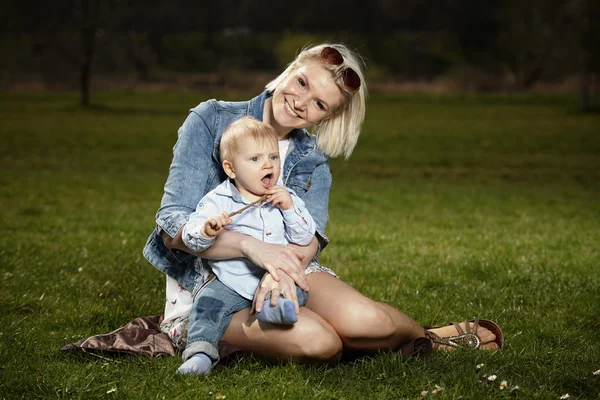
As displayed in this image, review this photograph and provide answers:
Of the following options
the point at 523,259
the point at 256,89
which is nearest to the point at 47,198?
the point at 523,259

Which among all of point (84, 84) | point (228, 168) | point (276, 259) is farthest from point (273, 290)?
point (84, 84)

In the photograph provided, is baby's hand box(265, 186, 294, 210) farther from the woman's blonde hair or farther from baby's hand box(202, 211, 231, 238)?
the woman's blonde hair

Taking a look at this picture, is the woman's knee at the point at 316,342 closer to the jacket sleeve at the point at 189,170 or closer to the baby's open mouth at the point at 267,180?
the baby's open mouth at the point at 267,180

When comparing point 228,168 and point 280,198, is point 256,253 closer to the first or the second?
A: point 280,198

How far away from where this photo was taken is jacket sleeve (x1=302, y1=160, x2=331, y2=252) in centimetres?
447

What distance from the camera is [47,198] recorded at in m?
11.0

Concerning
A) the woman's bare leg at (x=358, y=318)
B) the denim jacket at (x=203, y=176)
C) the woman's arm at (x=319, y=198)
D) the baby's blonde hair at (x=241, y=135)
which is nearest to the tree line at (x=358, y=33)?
the denim jacket at (x=203, y=176)

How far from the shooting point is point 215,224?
379 centimetres

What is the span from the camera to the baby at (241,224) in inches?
154

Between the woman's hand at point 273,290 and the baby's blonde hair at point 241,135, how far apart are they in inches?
26.0

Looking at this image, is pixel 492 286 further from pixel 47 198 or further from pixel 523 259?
pixel 47 198

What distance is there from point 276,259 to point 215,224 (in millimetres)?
362

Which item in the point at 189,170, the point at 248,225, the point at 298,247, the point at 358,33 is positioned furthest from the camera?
the point at 358,33

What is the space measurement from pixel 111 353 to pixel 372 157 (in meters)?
13.9
